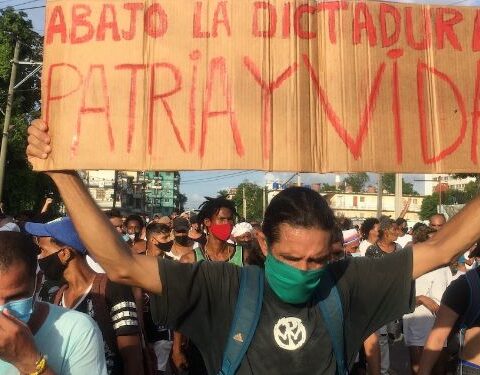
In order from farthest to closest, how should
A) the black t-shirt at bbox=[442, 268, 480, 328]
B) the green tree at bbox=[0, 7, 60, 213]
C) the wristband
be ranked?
the green tree at bbox=[0, 7, 60, 213], the black t-shirt at bbox=[442, 268, 480, 328], the wristband

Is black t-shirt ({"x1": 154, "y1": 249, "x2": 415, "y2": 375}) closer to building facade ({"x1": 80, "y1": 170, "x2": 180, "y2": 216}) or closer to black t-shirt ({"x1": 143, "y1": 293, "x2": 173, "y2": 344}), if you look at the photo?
black t-shirt ({"x1": 143, "y1": 293, "x2": 173, "y2": 344})

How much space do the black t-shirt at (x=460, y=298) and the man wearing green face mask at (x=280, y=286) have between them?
49.2 inches

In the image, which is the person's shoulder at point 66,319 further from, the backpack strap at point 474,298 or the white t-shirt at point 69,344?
the backpack strap at point 474,298

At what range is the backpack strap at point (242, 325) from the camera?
8.54 ft

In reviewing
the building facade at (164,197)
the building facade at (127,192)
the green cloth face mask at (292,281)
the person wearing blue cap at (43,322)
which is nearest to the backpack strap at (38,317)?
the person wearing blue cap at (43,322)

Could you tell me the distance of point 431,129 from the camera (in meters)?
3.21

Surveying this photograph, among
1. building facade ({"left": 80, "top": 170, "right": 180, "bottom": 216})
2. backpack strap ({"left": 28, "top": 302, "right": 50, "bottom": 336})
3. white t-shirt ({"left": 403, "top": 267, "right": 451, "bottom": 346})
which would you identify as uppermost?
building facade ({"left": 80, "top": 170, "right": 180, "bottom": 216})

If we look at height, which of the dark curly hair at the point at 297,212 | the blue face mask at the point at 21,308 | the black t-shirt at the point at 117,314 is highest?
the dark curly hair at the point at 297,212

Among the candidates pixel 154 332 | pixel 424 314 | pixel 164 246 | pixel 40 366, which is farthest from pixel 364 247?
pixel 40 366

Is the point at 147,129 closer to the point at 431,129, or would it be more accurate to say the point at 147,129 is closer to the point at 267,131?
the point at 267,131

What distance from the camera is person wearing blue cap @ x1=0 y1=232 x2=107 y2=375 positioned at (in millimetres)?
2611

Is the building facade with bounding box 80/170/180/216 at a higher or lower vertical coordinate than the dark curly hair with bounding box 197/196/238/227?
higher

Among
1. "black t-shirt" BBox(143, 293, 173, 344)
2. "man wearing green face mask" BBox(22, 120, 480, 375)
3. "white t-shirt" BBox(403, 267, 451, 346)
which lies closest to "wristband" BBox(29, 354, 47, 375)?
"man wearing green face mask" BBox(22, 120, 480, 375)

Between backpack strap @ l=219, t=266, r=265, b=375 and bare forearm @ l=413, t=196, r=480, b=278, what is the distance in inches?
24.9
